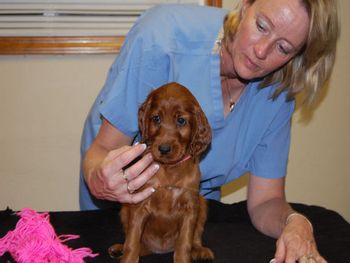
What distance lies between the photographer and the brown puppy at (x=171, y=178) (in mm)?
1480

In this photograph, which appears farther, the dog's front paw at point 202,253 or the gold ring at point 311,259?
the dog's front paw at point 202,253

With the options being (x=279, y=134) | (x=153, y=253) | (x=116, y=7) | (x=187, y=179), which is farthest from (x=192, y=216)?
(x=116, y=7)

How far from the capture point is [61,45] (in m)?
2.76

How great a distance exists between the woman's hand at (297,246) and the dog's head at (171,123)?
1.40ft

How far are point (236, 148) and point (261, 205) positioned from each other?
0.26m

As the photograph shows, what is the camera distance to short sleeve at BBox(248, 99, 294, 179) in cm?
194

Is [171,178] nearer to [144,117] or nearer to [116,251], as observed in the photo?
[144,117]

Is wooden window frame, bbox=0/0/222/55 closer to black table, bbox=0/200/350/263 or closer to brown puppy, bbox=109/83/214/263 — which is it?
black table, bbox=0/200/350/263

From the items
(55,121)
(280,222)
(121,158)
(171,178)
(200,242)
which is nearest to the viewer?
(121,158)

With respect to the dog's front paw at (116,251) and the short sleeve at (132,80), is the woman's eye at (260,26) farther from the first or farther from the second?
the dog's front paw at (116,251)

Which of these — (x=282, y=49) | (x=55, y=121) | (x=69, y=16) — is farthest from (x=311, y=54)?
(x=55, y=121)

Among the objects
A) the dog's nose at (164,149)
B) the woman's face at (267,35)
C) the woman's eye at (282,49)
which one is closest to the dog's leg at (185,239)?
the dog's nose at (164,149)

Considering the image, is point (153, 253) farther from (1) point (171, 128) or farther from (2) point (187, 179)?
(1) point (171, 128)

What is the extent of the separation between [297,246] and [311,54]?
27.6 inches
